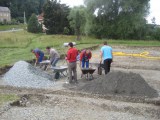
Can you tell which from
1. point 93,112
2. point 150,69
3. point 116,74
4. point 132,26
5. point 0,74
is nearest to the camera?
point 93,112

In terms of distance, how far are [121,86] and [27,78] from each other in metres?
5.01

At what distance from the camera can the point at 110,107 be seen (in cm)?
1170

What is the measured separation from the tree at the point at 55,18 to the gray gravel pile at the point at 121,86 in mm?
46856

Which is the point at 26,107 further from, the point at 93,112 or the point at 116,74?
the point at 116,74

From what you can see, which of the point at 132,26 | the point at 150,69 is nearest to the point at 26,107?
the point at 150,69

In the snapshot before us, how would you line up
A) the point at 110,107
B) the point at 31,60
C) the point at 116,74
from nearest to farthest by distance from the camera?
the point at 110,107 → the point at 116,74 → the point at 31,60

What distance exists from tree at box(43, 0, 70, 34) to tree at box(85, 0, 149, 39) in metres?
12.3

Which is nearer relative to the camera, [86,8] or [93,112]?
[93,112]

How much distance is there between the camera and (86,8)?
161 feet

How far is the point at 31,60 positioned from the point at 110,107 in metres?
12.6

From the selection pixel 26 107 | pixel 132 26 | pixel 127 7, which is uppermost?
pixel 127 7

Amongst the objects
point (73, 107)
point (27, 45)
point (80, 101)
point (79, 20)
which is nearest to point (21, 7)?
point (79, 20)

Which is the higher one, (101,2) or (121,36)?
(101,2)

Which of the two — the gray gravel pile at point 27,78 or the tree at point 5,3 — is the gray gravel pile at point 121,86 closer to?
the gray gravel pile at point 27,78
